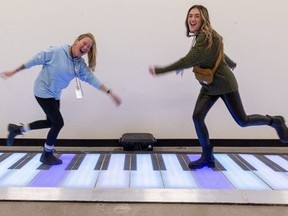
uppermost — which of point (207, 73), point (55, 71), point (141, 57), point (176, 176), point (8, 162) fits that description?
point (141, 57)

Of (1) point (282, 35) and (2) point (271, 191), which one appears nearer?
(2) point (271, 191)

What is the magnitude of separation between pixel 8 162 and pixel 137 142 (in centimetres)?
141

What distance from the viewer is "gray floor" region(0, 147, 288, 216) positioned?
1.96 meters

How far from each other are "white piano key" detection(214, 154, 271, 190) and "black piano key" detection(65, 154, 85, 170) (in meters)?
1.39

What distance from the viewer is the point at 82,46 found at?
2.84m

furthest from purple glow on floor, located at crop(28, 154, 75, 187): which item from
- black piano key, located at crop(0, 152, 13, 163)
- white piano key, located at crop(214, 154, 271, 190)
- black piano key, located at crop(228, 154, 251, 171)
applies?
black piano key, located at crop(228, 154, 251, 171)

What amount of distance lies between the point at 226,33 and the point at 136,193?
2.53 meters

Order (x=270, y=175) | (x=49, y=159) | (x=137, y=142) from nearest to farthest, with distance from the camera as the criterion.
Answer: (x=270, y=175), (x=49, y=159), (x=137, y=142)

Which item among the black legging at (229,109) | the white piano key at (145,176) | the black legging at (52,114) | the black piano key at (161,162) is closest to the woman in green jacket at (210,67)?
the black legging at (229,109)

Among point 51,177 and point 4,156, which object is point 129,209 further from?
point 4,156

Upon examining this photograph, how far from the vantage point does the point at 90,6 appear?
12.6ft

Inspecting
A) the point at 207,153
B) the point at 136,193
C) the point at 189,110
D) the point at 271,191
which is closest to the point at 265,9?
the point at 189,110

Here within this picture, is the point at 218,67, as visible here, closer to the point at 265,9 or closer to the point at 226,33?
the point at 226,33

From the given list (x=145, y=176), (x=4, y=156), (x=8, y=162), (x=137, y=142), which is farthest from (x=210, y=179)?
(x=4, y=156)
